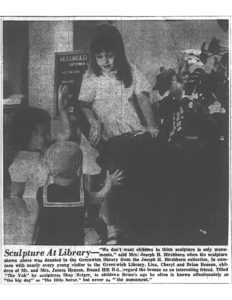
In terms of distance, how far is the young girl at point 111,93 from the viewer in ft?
9.94

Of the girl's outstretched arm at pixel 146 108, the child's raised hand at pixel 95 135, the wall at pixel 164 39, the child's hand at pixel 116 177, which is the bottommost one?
the child's hand at pixel 116 177

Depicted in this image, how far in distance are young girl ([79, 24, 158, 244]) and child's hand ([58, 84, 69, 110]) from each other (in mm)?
80

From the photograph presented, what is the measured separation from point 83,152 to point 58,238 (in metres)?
0.48

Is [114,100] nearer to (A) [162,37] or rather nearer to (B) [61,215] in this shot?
(A) [162,37]

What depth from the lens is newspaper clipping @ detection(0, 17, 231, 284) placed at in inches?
119

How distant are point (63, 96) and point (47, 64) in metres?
0.19

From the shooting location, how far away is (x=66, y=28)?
3035mm

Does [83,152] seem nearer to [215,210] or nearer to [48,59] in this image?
[48,59]

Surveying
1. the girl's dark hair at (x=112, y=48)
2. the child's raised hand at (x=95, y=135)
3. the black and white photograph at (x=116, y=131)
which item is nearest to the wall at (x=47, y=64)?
the black and white photograph at (x=116, y=131)

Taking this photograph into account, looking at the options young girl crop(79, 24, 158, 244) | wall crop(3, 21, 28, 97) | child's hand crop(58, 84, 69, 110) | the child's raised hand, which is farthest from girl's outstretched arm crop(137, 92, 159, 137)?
wall crop(3, 21, 28, 97)

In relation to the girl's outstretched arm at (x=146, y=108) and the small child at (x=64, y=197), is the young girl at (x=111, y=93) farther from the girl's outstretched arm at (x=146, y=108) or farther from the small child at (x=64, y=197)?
the small child at (x=64, y=197)

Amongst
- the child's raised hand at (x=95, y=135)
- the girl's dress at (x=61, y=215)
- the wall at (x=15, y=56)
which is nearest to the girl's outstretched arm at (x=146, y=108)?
the child's raised hand at (x=95, y=135)

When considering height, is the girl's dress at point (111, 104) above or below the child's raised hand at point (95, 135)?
above
